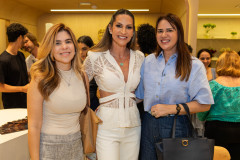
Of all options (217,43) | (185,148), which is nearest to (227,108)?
(185,148)

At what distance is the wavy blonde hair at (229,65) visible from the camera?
8.02ft

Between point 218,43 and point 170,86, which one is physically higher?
point 218,43

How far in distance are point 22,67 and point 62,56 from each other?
201cm

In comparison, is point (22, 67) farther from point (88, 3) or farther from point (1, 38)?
point (88, 3)

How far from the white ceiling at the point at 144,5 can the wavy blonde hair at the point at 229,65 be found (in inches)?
88.0

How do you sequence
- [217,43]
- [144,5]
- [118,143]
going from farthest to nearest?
[144,5] < [217,43] < [118,143]

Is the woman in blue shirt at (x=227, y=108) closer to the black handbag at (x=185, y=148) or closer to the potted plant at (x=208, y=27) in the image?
the black handbag at (x=185, y=148)

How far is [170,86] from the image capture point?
1627 millimetres

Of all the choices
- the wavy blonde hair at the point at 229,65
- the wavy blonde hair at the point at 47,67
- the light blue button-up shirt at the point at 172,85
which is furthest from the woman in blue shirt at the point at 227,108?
the wavy blonde hair at the point at 47,67

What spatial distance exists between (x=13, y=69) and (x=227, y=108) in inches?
108

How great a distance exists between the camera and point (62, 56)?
1.60 meters

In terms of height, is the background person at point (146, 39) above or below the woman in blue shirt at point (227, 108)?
above

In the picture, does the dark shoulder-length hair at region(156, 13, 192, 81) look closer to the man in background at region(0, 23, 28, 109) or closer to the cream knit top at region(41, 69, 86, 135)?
the cream knit top at region(41, 69, 86, 135)

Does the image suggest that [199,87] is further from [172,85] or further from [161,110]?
[161,110]
